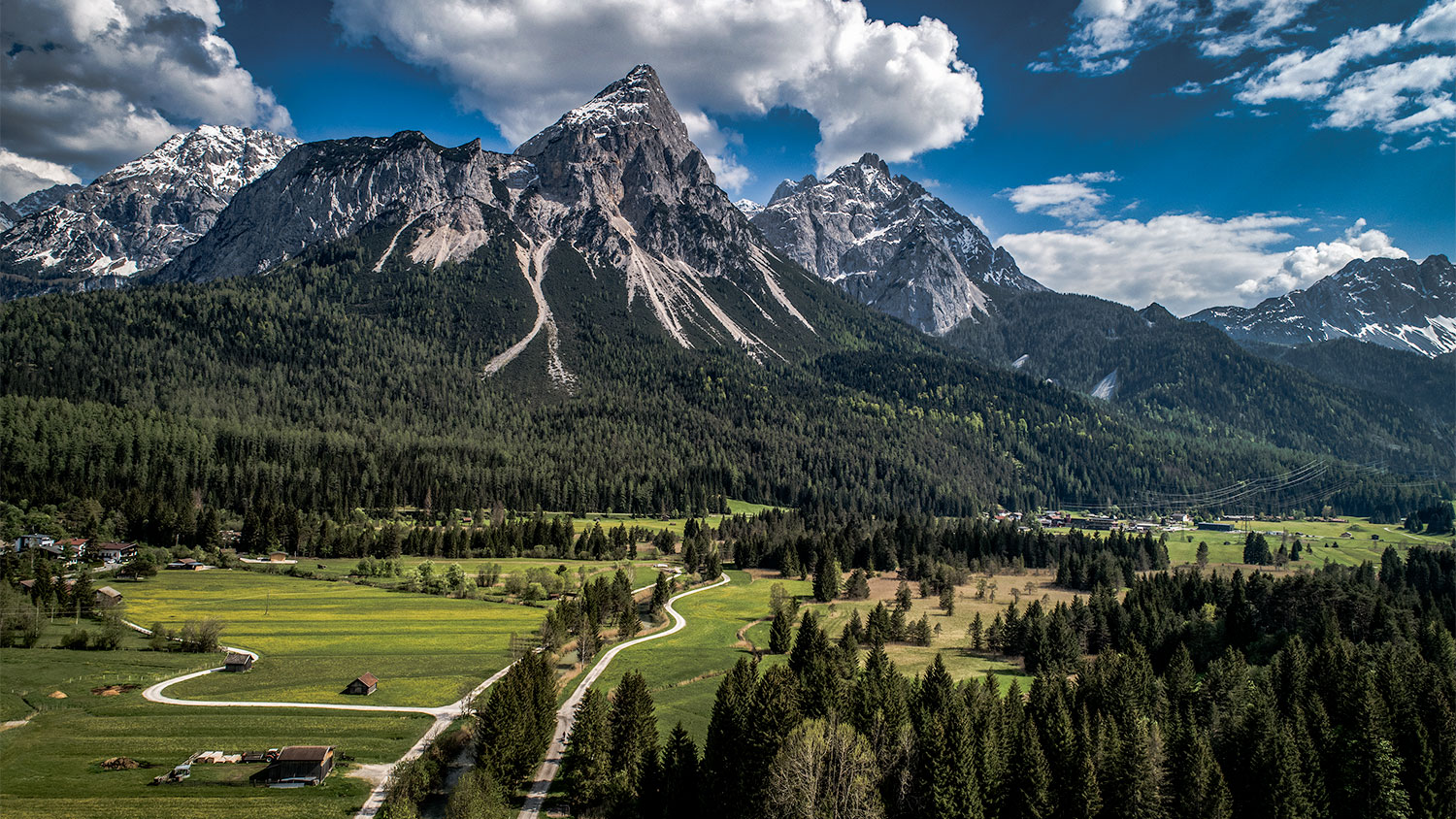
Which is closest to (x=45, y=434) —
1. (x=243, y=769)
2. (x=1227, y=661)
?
(x=243, y=769)

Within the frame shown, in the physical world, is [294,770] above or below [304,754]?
below

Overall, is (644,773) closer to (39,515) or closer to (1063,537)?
(39,515)

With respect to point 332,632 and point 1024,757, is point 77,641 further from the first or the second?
point 1024,757

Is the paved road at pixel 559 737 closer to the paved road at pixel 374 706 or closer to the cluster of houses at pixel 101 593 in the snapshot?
A: the paved road at pixel 374 706

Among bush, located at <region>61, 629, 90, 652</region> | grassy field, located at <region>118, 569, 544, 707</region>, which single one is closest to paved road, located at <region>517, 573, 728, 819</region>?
grassy field, located at <region>118, 569, 544, 707</region>

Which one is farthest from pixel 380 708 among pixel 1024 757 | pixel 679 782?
pixel 1024 757

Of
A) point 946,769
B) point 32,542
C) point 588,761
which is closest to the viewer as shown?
point 946,769

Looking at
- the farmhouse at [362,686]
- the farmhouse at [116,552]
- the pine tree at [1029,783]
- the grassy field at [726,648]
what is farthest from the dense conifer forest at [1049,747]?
the farmhouse at [116,552]

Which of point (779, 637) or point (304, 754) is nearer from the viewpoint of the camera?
point (304, 754)
